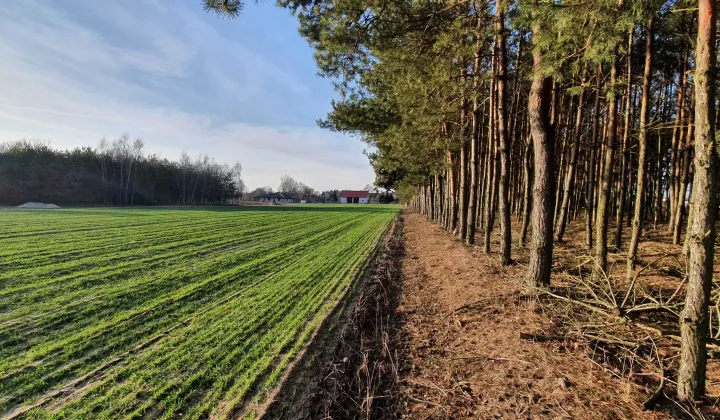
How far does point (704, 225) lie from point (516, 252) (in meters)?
7.85

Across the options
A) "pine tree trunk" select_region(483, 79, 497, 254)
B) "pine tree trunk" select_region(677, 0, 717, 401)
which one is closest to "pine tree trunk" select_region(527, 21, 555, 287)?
"pine tree trunk" select_region(677, 0, 717, 401)

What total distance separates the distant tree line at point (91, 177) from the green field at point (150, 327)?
180 ft

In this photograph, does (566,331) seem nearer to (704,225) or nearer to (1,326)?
(704,225)

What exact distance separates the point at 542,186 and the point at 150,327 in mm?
6869

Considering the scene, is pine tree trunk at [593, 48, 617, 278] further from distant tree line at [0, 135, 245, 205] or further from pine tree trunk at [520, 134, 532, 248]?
distant tree line at [0, 135, 245, 205]

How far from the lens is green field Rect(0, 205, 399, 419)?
11.6 ft

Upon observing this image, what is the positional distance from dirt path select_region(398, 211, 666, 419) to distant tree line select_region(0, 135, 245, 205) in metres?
66.5

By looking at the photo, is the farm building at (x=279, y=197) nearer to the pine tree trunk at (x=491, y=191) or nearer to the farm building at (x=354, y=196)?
the farm building at (x=354, y=196)

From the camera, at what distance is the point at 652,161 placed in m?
18.0

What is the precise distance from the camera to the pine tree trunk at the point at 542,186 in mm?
5941

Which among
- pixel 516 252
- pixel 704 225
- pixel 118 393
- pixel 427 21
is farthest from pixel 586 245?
pixel 118 393

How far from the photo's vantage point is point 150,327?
17.4 feet

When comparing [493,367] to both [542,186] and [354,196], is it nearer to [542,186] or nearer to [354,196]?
[542,186]

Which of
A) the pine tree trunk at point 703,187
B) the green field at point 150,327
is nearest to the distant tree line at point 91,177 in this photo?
the green field at point 150,327
